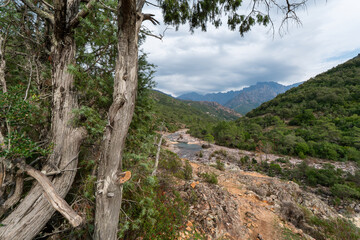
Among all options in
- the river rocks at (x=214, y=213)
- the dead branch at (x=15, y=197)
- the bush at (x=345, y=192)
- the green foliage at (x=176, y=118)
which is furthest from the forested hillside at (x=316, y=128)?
the dead branch at (x=15, y=197)

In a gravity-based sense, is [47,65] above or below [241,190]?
above

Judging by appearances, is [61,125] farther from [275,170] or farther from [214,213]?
[275,170]

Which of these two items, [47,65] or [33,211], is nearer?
[33,211]

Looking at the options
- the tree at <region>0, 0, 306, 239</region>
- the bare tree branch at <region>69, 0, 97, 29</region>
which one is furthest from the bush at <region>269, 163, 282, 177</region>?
the bare tree branch at <region>69, 0, 97, 29</region>

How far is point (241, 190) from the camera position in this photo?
7227mm

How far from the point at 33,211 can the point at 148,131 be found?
2.29 m

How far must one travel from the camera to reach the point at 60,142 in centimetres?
246

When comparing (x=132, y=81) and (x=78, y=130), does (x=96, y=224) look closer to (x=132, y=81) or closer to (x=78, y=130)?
(x=78, y=130)

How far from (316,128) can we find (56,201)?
33431 mm

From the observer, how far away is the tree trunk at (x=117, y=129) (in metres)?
1.85

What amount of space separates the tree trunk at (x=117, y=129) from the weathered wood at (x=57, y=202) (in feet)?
0.77

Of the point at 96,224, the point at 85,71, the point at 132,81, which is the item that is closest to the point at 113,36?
the point at 85,71

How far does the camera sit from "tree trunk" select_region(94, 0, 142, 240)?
6.07 ft

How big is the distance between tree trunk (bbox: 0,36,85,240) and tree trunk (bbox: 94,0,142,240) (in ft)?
3.19
